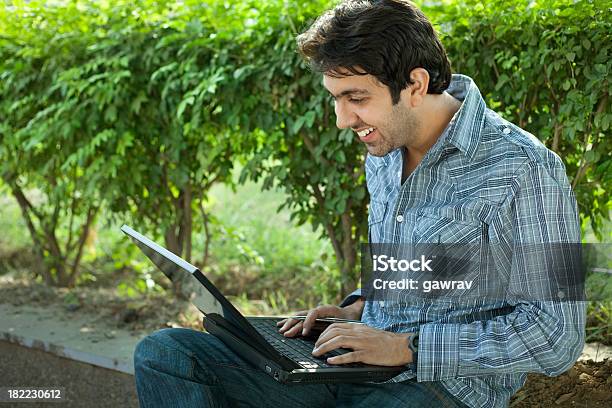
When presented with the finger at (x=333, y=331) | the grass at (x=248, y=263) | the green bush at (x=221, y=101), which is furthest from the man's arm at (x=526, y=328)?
the grass at (x=248, y=263)

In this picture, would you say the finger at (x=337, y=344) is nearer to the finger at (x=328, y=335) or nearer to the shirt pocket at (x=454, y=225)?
the finger at (x=328, y=335)

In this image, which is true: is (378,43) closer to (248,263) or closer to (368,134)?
(368,134)

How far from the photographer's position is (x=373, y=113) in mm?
2371

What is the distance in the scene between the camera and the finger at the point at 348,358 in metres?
2.13

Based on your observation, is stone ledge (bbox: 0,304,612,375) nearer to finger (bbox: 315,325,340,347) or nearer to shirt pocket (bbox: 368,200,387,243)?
shirt pocket (bbox: 368,200,387,243)

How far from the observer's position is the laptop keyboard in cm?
216

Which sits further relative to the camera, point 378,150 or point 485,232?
point 378,150

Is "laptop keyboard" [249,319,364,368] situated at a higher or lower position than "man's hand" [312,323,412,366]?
lower

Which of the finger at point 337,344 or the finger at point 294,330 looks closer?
the finger at point 337,344

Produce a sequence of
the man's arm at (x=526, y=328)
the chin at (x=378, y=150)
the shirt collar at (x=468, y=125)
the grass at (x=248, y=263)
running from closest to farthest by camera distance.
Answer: the man's arm at (x=526, y=328)
the shirt collar at (x=468, y=125)
the chin at (x=378, y=150)
the grass at (x=248, y=263)

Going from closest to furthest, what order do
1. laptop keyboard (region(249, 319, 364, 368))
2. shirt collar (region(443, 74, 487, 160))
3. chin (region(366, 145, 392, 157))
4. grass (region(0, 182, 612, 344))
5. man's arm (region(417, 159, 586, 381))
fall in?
man's arm (region(417, 159, 586, 381)) < laptop keyboard (region(249, 319, 364, 368)) < shirt collar (region(443, 74, 487, 160)) < chin (region(366, 145, 392, 157)) < grass (region(0, 182, 612, 344))

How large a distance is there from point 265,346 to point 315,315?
1.45ft

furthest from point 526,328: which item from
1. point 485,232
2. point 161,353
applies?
point 161,353

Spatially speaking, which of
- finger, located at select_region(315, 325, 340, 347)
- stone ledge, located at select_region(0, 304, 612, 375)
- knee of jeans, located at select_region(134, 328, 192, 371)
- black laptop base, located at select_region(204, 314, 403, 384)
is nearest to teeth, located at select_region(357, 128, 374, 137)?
finger, located at select_region(315, 325, 340, 347)
